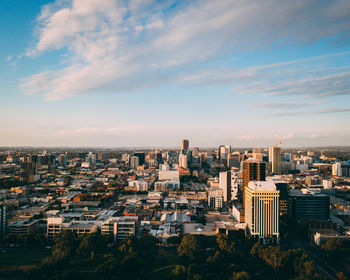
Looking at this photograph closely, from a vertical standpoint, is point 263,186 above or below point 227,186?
above

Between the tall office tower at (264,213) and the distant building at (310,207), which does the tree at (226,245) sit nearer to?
the tall office tower at (264,213)

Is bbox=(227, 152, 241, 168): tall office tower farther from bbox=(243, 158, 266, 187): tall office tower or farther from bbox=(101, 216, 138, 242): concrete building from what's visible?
bbox=(101, 216, 138, 242): concrete building

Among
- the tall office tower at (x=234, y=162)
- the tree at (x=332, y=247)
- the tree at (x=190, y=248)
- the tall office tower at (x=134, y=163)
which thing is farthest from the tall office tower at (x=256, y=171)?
the tall office tower at (x=134, y=163)

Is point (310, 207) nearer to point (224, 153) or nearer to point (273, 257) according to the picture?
point (273, 257)

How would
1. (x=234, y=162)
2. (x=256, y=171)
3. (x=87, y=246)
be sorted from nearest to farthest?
1. (x=87, y=246)
2. (x=256, y=171)
3. (x=234, y=162)

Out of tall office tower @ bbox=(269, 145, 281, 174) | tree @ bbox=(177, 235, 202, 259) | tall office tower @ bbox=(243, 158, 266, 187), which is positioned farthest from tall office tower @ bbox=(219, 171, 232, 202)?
tall office tower @ bbox=(269, 145, 281, 174)

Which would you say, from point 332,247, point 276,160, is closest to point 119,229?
point 332,247

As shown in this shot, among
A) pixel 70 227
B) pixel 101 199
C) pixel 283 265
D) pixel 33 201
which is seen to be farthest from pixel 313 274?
pixel 33 201
